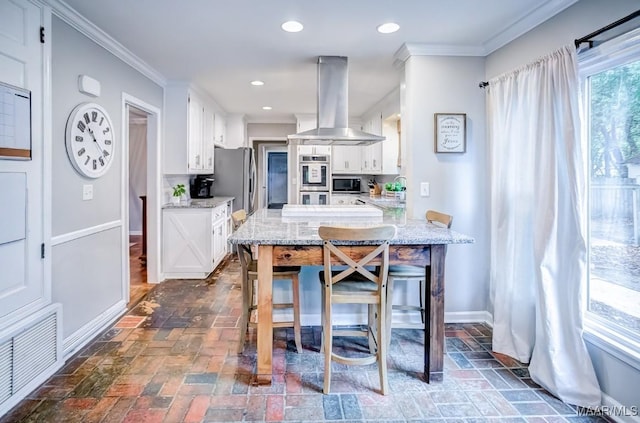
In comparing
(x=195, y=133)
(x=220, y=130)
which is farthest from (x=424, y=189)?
(x=220, y=130)

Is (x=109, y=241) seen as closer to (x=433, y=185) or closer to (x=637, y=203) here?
(x=433, y=185)

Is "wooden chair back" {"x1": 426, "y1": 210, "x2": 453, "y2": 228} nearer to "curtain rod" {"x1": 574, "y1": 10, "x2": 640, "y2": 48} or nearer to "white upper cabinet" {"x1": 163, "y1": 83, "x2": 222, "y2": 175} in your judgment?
"curtain rod" {"x1": 574, "y1": 10, "x2": 640, "y2": 48}

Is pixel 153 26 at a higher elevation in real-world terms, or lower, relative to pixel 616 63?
higher

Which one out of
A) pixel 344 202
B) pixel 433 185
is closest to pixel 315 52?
pixel 433 185

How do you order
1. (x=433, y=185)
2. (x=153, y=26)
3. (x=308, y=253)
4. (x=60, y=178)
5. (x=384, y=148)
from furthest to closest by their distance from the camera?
(x=384, y=148)
(x=433, y=185)
(x=153, y=26)
(x=60, y=178)
(x=308, y=253)

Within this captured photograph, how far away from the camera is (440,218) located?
2.80 metres

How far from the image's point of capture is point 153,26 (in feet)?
9.14

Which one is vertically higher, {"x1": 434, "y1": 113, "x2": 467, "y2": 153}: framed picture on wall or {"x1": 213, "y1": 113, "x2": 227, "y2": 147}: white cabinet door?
{"x1": 213, "y1": 113, "x2": 227, "y2": 147}: white cabinet door

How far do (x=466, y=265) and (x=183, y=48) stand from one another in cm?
318

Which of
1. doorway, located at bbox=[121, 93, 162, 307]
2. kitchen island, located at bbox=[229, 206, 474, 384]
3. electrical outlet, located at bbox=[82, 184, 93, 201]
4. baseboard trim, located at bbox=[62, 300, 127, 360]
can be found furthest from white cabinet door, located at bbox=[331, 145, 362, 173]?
kitchen island, located at bbox=[229, 206, 474, 384]

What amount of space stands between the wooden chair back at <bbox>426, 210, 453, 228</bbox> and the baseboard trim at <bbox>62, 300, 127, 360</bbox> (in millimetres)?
2802

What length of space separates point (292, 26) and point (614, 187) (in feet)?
7.76

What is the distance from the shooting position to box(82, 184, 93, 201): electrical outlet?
2.78 metres

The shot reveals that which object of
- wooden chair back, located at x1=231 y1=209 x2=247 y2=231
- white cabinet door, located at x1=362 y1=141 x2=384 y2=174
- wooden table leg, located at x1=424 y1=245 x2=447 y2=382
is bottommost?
wooden table leg, located at x1=424 y1=245 x2=447 y2=382
